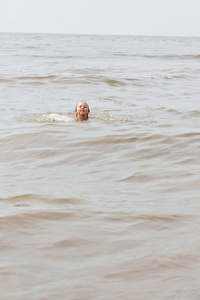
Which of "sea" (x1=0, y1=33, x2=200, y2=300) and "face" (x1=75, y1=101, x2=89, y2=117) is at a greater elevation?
"face" (x1=75, y1=101, x2=89, y2=117)

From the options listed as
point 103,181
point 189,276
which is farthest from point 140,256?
point 103,181

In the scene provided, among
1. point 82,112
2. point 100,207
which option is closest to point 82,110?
point 82,112

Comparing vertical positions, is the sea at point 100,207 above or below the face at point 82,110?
below

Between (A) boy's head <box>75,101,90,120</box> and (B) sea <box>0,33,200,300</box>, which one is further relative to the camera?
(A) boy's head <box>75,101,90,120</box>

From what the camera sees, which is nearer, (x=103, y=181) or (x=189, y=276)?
(x=189, y=276)

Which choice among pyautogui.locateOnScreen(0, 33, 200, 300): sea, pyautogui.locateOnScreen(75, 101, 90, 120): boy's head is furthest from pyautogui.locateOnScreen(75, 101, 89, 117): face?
pyautogui.locateOnScreen(0, 33, 200, 300): sea

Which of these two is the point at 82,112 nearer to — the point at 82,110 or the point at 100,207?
the point at 82,110

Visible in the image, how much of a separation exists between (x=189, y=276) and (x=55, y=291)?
2.92 feet

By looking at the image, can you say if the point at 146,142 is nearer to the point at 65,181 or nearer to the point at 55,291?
the point at 65,181

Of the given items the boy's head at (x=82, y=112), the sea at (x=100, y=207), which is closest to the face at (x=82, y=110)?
the boy's head at (x=82, y=112)

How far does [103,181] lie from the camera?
5.03m

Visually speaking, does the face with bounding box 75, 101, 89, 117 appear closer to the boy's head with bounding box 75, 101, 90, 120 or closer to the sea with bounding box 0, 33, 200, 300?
the boy's head with bounding box 75, 101, 90, 120

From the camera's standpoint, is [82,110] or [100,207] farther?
[82,110]

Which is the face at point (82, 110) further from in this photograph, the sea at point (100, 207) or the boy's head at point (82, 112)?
the sea at point (100, 207)
